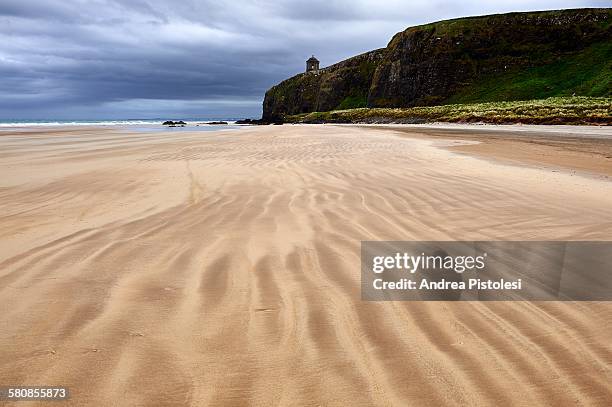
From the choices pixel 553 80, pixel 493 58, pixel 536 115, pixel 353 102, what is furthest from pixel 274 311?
pixel 353 102

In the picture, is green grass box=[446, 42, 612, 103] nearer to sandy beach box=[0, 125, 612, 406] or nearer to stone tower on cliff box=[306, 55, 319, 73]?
sandy beach box=[0, 125, 612, 406]

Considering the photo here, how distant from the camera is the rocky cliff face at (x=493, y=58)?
60.3m

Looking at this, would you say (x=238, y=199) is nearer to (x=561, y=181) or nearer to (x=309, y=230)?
(x=309, y=230)

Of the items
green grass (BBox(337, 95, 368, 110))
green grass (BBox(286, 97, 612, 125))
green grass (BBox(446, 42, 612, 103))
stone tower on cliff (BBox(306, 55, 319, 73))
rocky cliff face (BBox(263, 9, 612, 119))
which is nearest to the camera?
green grass (BBox(286, 97, 612, 125))

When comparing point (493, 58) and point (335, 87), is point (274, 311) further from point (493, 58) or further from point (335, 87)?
point (335, 87)

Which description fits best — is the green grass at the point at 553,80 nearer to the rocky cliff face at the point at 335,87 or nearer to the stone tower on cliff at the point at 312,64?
the rocky cliff face at the point at 335,87

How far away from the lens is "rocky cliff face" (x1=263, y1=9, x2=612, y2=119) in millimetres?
60344

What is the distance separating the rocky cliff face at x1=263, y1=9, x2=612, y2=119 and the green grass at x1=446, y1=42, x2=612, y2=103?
4.6 inches

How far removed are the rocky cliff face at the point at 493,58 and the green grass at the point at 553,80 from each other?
0.12m

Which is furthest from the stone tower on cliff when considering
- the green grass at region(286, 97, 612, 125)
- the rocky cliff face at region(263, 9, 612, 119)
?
the green grass at region(286, 97, 612, 125)

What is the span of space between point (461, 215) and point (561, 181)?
3.22 meters

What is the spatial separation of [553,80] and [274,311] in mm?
67999

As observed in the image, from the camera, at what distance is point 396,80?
74875mm

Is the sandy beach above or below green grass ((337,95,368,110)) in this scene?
below
